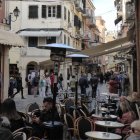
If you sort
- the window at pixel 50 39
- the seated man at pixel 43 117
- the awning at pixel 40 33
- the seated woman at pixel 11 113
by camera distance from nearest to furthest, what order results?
the seated woman at pixel 11 113 < the seated man at pixel 43 117 < the awning at pixel 40 33 < the window at pixel 50 39

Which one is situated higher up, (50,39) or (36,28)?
(36,28)

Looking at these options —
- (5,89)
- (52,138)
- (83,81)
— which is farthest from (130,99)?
(83,81)

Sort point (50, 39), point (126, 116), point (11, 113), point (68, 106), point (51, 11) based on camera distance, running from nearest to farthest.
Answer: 1. point (11, 113)
2. point (126, 116)
3. point (68, 106)
4. point (50, 39)
5. point (51, 11)

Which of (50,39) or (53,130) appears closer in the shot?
(53,130)

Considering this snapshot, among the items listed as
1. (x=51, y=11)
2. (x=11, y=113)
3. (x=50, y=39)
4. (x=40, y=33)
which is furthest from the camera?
(x=51, y=11)

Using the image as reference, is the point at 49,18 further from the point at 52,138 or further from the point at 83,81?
the point at 52,138

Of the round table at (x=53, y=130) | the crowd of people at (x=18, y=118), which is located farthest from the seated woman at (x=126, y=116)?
the crowd of people at (x=18, y=118)

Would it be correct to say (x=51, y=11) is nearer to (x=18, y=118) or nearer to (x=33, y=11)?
(x=33, y=11)

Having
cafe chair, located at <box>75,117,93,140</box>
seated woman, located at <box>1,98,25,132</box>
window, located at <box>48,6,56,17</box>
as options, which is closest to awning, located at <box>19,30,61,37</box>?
window, located at <box>48,6,56,17</box>

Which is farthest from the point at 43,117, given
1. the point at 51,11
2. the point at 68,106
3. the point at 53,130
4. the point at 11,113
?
the point at 51,11

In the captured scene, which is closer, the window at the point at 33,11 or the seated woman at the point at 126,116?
the seated woman at the point at 126,116

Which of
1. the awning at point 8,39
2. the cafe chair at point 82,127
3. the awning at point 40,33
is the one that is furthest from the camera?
the awning at point 40,33

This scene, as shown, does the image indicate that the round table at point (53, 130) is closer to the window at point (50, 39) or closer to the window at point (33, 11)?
the window at point (50, 39)

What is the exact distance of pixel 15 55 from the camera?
49281 millimetres
